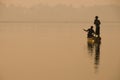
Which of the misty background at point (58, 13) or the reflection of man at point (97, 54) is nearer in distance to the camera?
the reflection of man at point (97, 54)

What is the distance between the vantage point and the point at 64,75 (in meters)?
4.92

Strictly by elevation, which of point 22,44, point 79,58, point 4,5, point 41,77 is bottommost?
point 41,77

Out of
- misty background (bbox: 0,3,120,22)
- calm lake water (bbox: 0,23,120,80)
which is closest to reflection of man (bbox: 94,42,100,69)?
calm lake water (bbox: 0,23,120,80)

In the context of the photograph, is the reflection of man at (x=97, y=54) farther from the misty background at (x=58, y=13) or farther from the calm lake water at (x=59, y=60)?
the misty background at (x=58, y=13)

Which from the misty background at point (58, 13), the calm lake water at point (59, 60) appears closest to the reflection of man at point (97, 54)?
the calm lake water at point (59, 60)

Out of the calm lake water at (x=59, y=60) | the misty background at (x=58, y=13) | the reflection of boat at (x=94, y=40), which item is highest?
the misty background at (x=58, y=13)

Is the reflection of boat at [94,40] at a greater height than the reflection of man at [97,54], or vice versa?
the reflection of boat at [94,40]

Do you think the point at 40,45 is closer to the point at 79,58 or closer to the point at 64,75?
the point at 79,58

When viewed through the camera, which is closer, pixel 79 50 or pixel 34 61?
pixel 34 61

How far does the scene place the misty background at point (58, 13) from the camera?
642 inches

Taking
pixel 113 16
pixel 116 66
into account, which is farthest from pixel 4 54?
pixel 113 16

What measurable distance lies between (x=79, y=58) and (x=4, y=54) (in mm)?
1219

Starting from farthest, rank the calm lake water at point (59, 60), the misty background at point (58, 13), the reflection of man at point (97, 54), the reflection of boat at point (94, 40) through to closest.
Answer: the misty background at point (58, 13) < the reflection of boat at point (94, 40) < the reflection of man at point (97, 54) < the calm lake water at point (59, 60)

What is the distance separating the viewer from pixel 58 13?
A: 1809 cm
